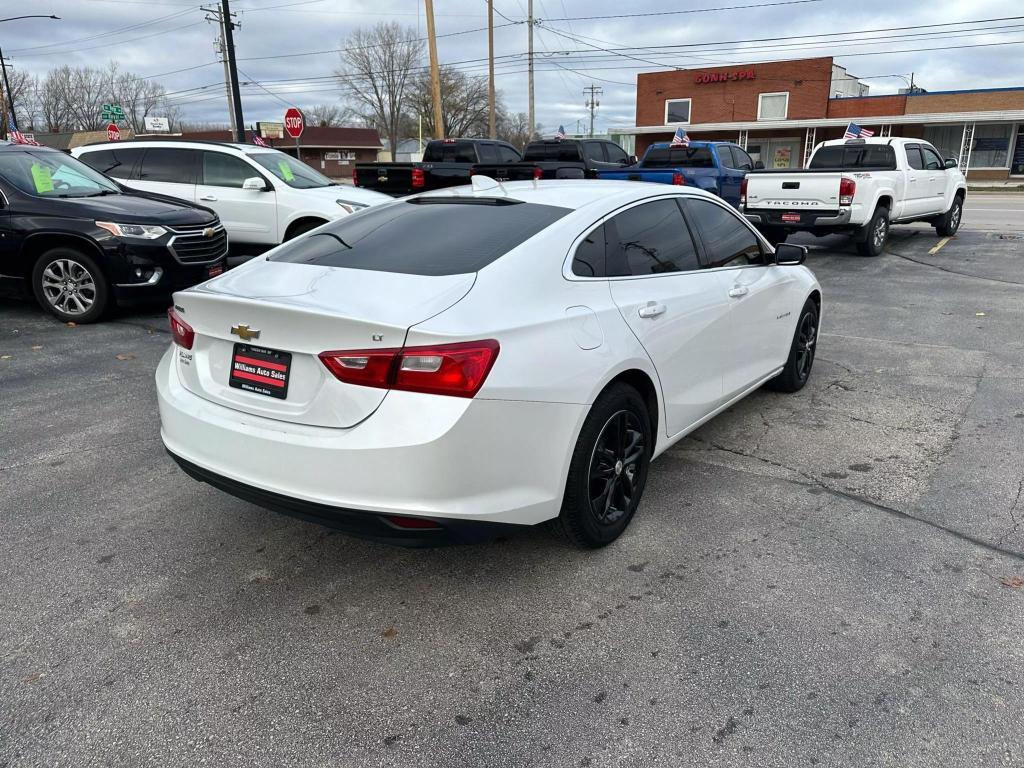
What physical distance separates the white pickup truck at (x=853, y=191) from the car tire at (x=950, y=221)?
107 cm

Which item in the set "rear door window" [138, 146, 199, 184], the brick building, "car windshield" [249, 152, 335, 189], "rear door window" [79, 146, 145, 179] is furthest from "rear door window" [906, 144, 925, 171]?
the brick building

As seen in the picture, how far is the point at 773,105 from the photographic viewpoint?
45188 millimetres

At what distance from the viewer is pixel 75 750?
2.32 meters

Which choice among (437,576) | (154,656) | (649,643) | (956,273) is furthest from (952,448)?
(956,273)

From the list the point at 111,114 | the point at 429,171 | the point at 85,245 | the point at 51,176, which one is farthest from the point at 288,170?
the point at 111,114

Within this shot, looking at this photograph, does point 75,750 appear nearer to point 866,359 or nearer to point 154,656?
point 154,656

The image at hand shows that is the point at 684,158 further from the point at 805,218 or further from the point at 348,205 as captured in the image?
the point at 348,205

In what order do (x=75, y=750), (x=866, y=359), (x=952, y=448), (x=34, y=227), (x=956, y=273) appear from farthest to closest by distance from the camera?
(x=956, y=273), (x=34, y=227), (x=866, y=359), (x=952, y=448), (x=75, y=750)

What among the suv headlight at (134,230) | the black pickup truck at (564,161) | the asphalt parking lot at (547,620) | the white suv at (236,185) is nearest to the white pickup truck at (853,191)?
the black pickup truck at (564,161)

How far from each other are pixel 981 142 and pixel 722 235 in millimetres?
46869

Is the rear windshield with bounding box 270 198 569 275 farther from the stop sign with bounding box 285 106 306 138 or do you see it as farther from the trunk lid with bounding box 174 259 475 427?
the stop sign with bounding box 285 106 306 138

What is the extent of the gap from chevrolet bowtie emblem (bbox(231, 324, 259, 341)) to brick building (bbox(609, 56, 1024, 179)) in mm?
42708

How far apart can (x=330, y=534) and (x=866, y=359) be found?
517cm

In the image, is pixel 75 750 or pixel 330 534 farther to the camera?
pixel 330 534
